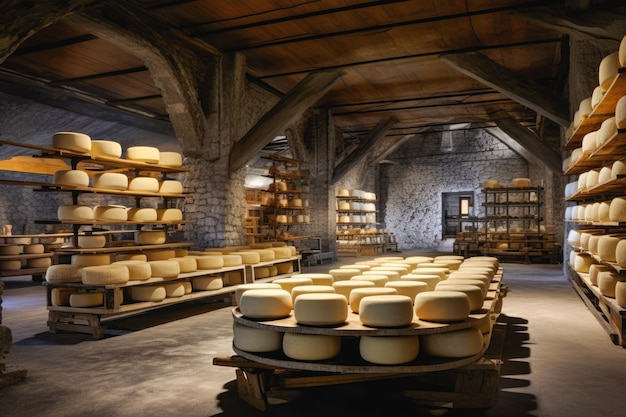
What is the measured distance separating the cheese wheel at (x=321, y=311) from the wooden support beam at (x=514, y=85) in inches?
286

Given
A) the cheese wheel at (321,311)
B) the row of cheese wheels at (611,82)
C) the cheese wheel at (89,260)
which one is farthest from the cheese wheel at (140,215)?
the row of cheese wheels at (611,82)

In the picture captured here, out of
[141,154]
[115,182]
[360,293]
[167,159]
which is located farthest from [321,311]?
[167,159]

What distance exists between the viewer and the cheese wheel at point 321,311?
310cm

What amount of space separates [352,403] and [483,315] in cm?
108

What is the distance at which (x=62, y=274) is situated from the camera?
561 cm

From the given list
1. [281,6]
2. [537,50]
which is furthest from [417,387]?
[537,50]

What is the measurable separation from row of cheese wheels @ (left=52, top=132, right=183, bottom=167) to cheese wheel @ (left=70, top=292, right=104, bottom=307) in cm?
176

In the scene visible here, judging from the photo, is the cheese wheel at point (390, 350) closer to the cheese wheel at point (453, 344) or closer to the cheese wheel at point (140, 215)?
the cheese wheel at point (453, 344)

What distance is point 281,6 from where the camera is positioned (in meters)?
7.18

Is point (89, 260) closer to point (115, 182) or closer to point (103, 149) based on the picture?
point (115, 182)

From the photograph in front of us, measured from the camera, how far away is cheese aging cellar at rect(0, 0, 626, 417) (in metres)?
3.16

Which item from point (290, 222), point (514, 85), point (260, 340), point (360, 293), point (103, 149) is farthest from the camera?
point (290, 222)

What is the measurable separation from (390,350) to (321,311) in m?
0.49

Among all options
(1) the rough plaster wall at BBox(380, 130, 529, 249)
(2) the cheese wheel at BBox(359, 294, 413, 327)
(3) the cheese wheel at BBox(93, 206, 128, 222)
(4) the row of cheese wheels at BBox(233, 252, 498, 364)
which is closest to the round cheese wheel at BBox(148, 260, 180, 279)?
(3) the cheese wheel at BBox(93, 206, 128, 222)
